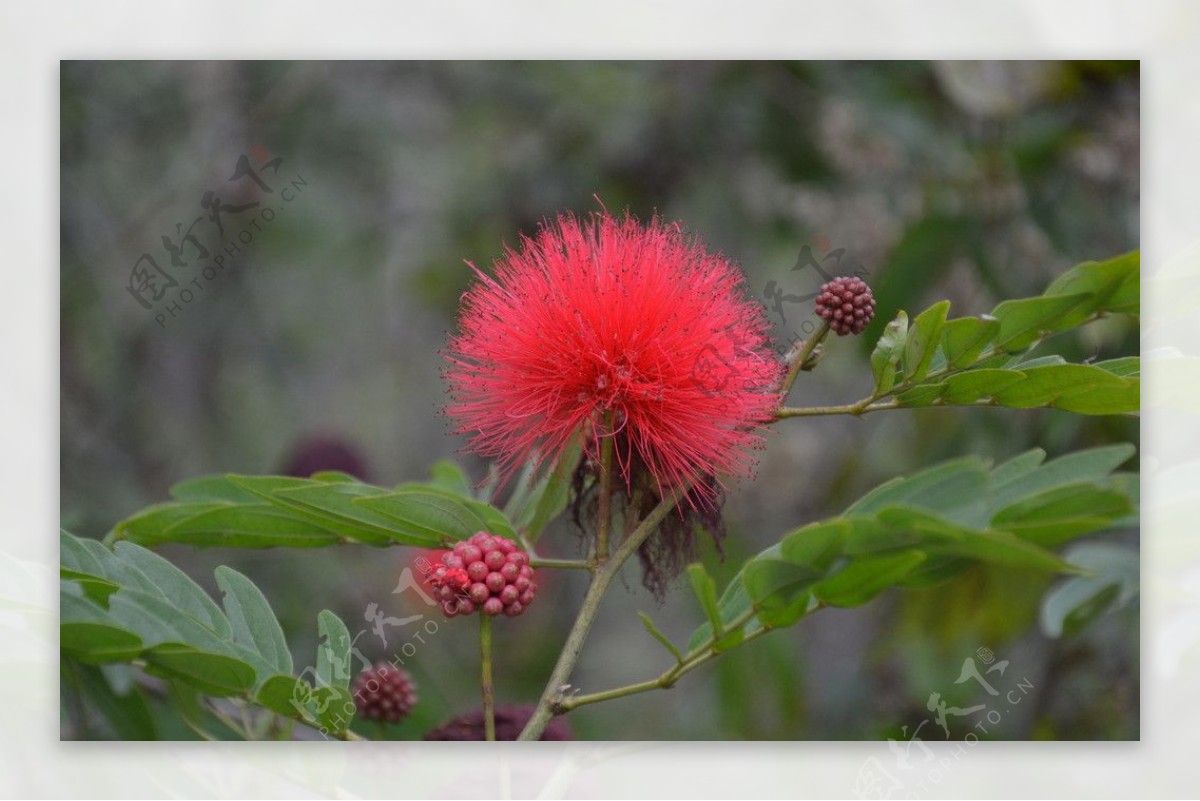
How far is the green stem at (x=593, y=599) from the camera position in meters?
1.45

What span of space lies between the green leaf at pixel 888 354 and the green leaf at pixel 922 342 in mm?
10

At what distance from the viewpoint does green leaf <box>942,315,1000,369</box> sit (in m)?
1.46

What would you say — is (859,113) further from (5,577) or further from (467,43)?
(5,577)

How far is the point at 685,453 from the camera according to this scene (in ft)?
4.87

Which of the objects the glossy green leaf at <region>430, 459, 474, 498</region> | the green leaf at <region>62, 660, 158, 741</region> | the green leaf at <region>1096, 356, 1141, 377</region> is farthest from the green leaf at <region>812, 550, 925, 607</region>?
the green leaf at <region>62, 660, 158, 741</region>

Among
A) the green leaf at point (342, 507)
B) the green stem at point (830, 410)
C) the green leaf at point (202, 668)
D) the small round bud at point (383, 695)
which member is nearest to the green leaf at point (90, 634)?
the green leaf at point (202, 668)

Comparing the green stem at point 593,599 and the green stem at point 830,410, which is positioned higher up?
the green stem at point 830,410

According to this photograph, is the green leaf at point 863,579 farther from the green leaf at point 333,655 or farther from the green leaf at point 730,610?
the green leaf at point 333,655

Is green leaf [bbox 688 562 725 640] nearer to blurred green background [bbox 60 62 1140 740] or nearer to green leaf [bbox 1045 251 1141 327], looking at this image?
blurred green background [bbox 60 62 1140 740]

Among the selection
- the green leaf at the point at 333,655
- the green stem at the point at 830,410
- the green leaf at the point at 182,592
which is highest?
the green stem at the point at 830,410

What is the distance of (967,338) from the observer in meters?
1.47

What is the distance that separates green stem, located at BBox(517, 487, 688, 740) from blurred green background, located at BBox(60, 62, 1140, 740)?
42cm

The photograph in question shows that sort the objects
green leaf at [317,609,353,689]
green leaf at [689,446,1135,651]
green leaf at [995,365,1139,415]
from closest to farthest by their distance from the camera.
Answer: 1. green leaf at [689,446,1135,651]
2. green leaf at [995,365,1139,415]
3. green leaf at [317,609,353,689]

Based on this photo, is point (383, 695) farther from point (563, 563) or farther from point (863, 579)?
point (863, 579)
